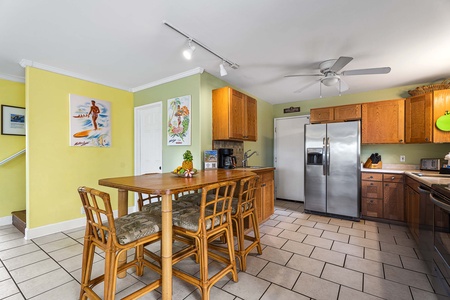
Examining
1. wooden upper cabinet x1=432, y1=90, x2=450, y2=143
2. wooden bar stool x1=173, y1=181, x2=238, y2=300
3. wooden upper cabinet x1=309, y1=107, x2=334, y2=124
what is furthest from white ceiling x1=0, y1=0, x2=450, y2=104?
wooden bar stool x1=173, y1=181, x2=238, y2=300

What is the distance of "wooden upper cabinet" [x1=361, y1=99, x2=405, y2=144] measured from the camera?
350cm

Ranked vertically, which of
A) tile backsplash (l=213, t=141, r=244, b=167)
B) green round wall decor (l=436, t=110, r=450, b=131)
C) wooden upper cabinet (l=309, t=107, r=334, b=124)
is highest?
wooden upper cabinet (l=309, t=107, r=334, b=124)

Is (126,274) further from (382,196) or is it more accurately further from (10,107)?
(382,196)

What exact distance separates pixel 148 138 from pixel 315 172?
122 inches

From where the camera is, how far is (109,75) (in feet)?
10.8

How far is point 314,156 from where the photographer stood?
149 inches

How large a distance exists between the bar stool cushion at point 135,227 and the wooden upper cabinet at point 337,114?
141 inches

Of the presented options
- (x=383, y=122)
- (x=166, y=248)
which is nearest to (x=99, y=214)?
(x=166, y=248)

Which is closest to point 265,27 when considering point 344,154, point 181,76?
point 181,76

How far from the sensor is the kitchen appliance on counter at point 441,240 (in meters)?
1.44

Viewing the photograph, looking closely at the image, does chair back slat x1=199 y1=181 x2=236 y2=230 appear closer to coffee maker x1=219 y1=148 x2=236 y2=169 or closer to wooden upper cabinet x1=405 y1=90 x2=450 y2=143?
coffee maker x1=219 y1=148 x2=236 y2=169

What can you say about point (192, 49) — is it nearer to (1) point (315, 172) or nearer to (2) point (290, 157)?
(1) point (315, 172)

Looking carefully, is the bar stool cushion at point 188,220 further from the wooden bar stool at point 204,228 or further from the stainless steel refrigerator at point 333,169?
the stainless steel refrigerator at point 333,169

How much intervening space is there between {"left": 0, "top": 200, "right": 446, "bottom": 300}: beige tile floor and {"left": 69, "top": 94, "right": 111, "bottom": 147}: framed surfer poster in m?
1.40
